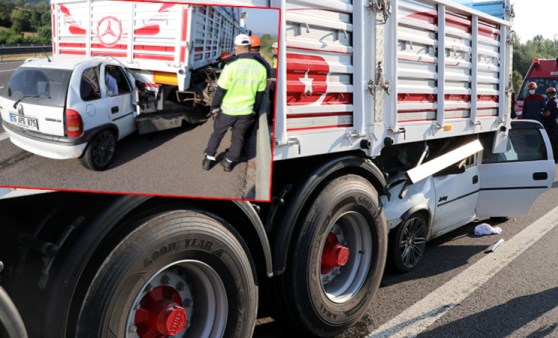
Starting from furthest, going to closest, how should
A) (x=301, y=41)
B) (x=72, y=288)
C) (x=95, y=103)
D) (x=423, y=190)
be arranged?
(x=423, y=190), (x=301, y=41), (x=72, y=288), (x=95, y=103)

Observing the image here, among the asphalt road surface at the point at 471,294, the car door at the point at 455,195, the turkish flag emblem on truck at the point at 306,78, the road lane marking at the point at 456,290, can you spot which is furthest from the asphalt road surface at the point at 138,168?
the car door at the point at 455,195

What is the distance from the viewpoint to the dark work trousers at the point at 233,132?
205 cm

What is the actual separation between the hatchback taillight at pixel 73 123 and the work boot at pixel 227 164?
580 millimetres

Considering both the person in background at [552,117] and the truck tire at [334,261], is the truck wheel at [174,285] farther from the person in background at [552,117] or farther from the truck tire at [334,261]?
the person in background at [552,117]

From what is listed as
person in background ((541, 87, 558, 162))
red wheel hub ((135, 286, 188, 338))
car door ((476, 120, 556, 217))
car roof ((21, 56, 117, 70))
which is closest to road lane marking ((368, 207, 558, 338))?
car door ((476, 120, 556, 217))

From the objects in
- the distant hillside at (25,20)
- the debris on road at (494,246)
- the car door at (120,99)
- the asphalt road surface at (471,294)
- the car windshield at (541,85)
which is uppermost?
the car windshield at (541,85)

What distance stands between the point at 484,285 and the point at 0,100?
4256 mm

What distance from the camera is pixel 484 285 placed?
4.72 metres

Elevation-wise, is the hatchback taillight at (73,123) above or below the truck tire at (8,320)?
above

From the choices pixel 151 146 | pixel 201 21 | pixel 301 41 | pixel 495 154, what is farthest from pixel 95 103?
pixel 495 154

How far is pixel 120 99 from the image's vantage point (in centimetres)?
181

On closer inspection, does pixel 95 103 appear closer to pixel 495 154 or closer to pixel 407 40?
pixel 407 40

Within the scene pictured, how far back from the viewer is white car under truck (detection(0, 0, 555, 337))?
2.29 meters

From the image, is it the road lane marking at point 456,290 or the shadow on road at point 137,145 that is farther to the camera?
the road lane marking at point 456,290
